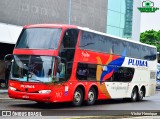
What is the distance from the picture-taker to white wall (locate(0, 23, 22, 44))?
30.0 metres

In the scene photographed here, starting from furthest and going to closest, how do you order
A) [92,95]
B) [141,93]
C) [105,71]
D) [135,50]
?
1. [141,93]
2. [135,50]
3. [105,71]
4. [92,95]

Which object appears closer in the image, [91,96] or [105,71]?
[91,96]

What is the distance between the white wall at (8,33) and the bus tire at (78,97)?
34.0ft

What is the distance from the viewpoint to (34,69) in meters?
18.6

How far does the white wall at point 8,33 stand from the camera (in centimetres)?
3000

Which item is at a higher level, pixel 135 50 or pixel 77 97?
pixel 135 50

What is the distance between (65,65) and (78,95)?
1878 millimetres

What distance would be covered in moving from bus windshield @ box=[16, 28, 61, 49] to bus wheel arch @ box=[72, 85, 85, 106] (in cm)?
254

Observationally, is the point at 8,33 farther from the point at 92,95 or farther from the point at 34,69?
the point at 34,69

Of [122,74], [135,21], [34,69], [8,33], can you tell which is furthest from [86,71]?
[135,21]

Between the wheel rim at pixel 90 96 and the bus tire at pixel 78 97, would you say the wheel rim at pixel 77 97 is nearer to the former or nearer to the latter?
the bus tire at pixel 78 97

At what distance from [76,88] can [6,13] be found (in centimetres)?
1387

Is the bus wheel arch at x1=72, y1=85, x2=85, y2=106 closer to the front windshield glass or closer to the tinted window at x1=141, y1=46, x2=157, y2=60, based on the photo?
the front windshield glass

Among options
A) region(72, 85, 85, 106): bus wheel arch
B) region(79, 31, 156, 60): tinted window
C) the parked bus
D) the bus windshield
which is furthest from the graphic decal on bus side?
the bus windshield
